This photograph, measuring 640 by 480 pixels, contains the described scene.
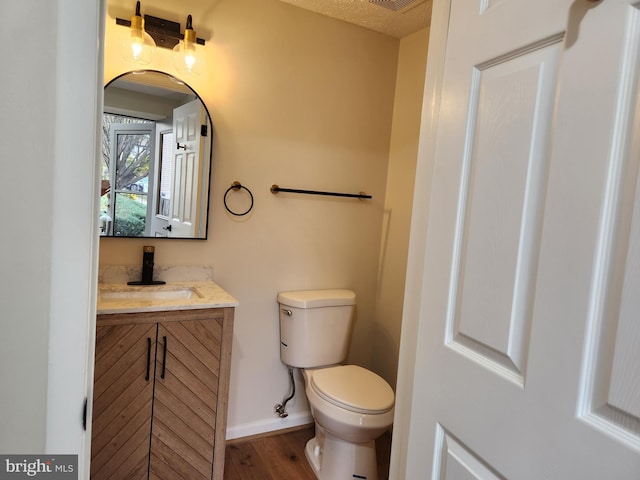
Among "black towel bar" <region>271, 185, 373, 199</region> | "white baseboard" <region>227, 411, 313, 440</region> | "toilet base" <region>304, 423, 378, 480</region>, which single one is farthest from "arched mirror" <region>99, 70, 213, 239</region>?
"toilet base" <region>304, 423, 378, 480</region>

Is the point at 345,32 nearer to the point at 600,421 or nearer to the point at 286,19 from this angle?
the point at 286,19

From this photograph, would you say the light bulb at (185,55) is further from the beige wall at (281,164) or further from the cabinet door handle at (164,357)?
the cabinet door handle at (164,357)

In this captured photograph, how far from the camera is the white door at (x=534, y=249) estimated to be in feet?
1.85

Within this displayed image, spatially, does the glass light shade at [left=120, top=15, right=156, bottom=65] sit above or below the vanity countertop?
above

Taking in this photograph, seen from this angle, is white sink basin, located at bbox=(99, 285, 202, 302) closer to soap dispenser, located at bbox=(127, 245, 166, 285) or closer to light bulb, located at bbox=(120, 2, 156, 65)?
soap dispenser, located at bbox=(127, 245, 166, 285)

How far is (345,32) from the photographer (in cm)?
234

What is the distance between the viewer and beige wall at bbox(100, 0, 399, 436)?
2.05 meters

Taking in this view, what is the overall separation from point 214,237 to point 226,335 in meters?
0.58

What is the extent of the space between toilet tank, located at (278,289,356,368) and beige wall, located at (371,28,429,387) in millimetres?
324

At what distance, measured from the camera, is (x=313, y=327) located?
2199 millimetres

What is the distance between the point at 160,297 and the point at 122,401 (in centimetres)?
46

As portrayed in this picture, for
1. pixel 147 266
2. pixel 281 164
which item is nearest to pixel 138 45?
pixel 281 164

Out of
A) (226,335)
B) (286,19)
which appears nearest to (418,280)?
(226,335)

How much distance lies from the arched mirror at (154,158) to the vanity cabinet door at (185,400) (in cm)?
56
